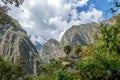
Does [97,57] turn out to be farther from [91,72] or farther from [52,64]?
[52,64]

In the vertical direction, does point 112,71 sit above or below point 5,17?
below

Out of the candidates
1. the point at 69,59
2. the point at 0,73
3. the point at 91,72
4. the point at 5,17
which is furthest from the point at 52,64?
the point at 5,17

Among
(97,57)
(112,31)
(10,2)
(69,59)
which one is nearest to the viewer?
(112,31)

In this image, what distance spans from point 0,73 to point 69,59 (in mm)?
38671

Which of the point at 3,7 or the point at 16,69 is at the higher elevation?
the point at 16,69

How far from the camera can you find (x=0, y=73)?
289 ft

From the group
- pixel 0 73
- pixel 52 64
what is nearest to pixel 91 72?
pixel 0 73

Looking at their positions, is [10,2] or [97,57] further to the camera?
[97,57]

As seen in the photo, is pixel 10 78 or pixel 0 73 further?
pixel 10 78

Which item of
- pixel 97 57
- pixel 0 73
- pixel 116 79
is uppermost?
pixel 0 73

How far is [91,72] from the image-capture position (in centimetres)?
3791

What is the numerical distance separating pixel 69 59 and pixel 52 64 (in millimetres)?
10876

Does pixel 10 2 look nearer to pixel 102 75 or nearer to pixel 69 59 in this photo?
pixel 102 75

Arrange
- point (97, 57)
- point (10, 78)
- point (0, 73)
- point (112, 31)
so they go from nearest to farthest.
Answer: point (112, 31) < point (97, 57) < point (0, 73) < point (10, 78)
